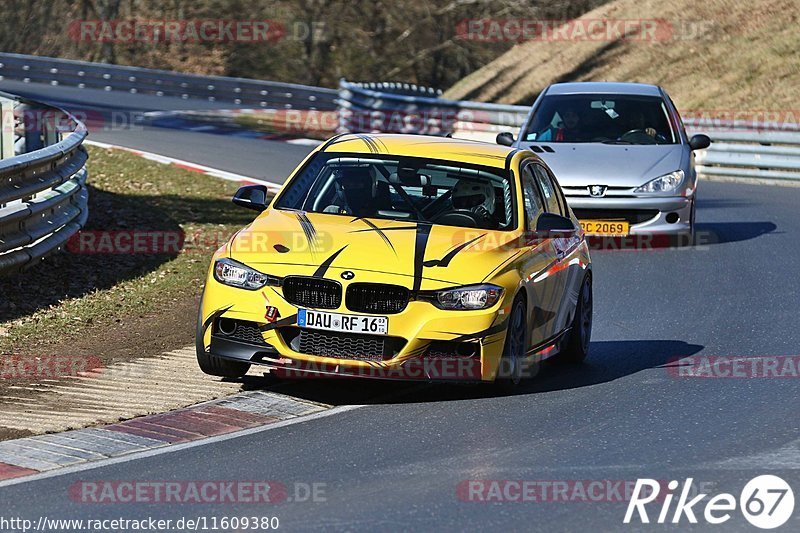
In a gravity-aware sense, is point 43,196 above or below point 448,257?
below

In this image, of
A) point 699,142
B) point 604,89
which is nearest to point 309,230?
point 699,142

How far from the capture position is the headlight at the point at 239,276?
8.45 m

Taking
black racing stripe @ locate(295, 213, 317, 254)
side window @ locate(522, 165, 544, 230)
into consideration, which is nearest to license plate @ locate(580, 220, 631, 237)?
side window @ locate(522, 165, 544, 230)

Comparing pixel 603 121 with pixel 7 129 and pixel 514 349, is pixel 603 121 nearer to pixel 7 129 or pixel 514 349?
pixel 7 129

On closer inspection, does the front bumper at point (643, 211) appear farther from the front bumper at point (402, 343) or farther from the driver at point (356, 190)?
the front bumper at point (402, 343)

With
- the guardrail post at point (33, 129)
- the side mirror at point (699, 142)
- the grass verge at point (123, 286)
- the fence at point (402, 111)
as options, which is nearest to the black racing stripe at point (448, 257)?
the grass verge at point (123, 286)

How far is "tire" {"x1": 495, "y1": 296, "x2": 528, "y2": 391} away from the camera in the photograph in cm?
862

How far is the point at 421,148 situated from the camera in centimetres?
992

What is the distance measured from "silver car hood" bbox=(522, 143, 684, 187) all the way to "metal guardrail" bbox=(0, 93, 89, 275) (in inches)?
194

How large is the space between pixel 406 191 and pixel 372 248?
1.09m

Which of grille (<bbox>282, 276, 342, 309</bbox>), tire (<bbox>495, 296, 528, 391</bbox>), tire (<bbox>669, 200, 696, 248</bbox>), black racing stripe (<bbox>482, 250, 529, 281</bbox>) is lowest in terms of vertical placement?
tire (<bbox>669, 200, 696, 248</bbox>)

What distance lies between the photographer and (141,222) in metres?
16.5

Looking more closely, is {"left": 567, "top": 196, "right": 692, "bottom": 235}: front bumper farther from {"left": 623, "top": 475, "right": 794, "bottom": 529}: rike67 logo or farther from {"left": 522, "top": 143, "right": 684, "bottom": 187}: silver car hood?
{"left": 623, "top": 475, "right": 794, "bottom": 529}: rike67 logo

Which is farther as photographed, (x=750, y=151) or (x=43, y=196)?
(x=750, y=151)
